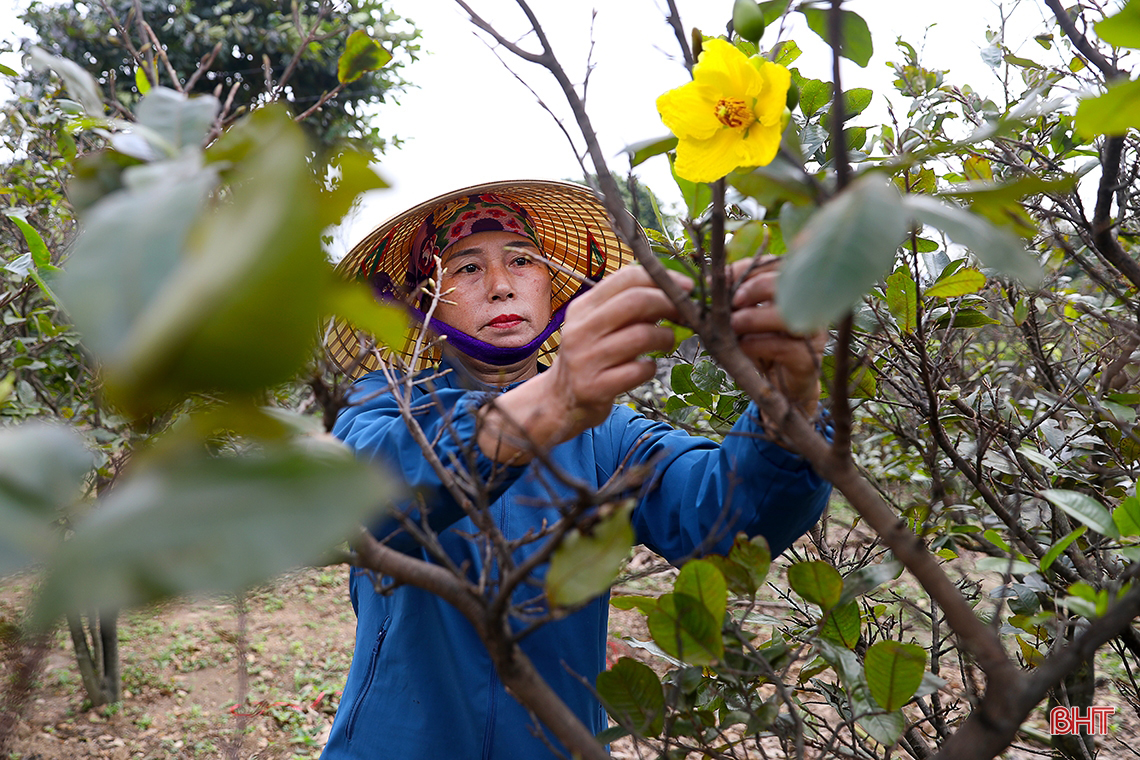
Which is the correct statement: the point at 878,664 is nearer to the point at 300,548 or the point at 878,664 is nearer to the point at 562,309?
the point at 300,548

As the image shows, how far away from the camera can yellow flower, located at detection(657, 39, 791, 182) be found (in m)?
0.60

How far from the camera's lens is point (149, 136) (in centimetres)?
43

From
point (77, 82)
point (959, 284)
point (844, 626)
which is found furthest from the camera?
point (959, 284)

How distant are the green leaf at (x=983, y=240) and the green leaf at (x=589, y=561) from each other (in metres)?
0.27

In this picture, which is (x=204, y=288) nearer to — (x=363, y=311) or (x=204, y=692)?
(x=363, y=311)

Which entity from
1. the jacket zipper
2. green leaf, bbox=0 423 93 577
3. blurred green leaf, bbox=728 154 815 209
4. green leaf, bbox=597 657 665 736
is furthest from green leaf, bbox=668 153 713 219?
the jacket zipper

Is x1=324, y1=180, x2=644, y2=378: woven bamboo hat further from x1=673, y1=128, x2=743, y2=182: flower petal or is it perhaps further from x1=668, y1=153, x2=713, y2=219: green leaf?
x1=673, y1=128, x2=743, y2=182: flower petal

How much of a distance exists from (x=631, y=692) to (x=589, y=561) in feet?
1.39

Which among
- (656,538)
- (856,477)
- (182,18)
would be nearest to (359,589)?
(656,538)

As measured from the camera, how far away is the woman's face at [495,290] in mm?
1686

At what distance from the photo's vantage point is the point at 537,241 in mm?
1921

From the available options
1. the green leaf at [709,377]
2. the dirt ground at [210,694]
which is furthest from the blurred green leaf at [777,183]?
the dirt ground at [210,694]

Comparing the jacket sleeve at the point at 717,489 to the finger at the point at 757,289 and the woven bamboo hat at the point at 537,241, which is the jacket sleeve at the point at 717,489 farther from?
the woven bamboo hat at the point at 537,241

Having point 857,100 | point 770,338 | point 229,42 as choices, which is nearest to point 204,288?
point 770,338
